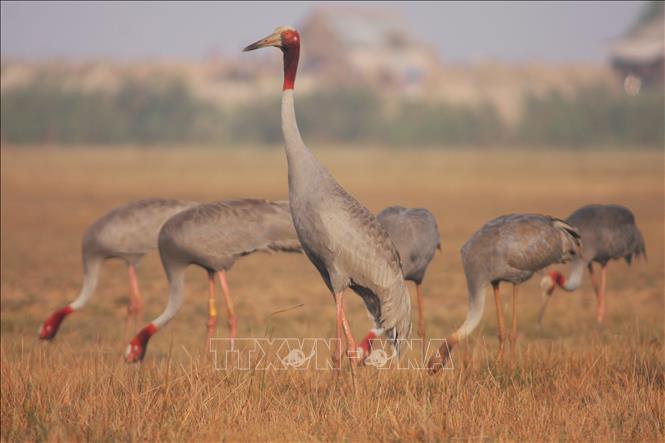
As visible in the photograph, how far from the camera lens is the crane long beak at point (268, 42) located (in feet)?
19.0

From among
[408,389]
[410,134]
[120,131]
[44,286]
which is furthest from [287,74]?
[410,134]

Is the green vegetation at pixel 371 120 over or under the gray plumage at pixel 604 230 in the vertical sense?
over

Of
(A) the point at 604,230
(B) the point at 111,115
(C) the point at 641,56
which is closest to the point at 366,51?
(C) the point at 641,56

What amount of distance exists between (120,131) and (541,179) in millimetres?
22020

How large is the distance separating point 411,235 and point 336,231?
1.87m

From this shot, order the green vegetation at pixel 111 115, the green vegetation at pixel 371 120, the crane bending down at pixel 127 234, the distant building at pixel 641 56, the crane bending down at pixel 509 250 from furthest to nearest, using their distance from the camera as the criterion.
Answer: the distant building at pixel 641 56, the green vegetation at pixel 371 120, the green vegetation at pixel 111 115, the crane bending down at pixel 127 234, the crane bending down at pixel 509 250

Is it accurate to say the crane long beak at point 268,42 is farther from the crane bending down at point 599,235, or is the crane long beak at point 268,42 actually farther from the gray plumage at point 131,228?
the crane bending down at point 599,235

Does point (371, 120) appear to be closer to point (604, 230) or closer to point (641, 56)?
point (641, 56)

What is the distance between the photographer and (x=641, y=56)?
61.1m

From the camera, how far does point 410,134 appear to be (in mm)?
52375

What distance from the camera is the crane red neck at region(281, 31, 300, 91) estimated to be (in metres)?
5.94

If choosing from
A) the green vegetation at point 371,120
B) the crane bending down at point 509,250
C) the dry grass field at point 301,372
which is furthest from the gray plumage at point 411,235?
the green vegetation at point 371,120

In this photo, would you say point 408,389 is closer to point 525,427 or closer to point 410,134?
point 525,427

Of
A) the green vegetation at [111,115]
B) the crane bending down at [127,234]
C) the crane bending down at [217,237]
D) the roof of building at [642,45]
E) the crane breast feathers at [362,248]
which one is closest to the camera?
the crane breast feathers at [362,248]
